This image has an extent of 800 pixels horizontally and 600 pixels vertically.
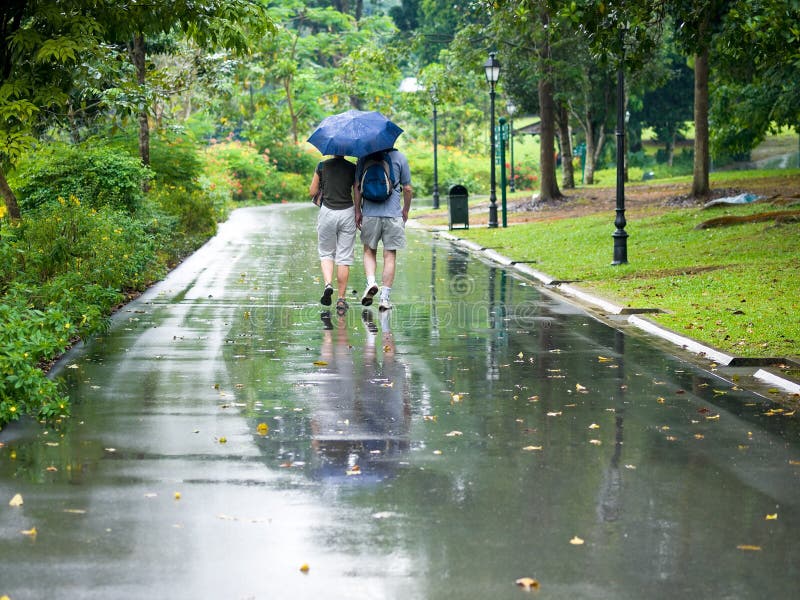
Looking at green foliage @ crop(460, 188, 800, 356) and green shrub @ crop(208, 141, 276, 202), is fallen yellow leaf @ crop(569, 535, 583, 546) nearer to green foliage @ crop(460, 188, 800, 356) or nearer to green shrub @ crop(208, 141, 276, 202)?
green foliage @ crop(460, 188, 800, 356)

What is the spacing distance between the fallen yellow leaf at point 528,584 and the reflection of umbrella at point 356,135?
30.3ft

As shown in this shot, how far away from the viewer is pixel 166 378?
10148 mm

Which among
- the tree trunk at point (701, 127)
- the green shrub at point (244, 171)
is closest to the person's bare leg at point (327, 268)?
the tree trunk at point (701, 127)

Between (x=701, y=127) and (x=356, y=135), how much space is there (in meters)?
20.3

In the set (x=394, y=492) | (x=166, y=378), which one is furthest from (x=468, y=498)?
(x=166, y=378)

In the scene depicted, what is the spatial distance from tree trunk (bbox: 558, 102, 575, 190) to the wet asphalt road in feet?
120

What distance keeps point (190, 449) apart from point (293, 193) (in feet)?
178

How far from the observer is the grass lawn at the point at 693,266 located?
12.9 metres

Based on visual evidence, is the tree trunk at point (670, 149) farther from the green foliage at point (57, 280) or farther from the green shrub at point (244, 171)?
the green foliage at point (57, 280)

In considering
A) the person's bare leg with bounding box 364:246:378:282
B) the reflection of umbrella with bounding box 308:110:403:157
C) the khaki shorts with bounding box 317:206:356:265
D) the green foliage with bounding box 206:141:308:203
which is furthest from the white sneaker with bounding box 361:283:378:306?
the green foliage with bounding box 206:141:308:203

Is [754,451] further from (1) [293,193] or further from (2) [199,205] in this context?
(1) [293,193]

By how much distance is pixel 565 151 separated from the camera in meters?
50.2

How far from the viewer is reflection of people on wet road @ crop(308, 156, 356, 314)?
1459 cm

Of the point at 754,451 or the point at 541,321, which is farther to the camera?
the point at 541,321
